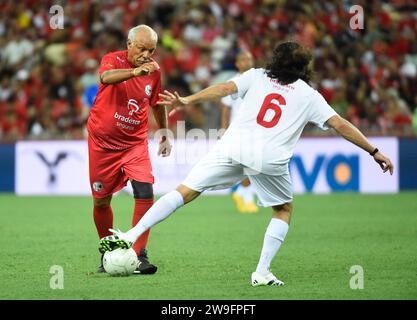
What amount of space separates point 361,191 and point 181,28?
6396 millimetres

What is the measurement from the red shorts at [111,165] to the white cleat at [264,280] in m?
1.67

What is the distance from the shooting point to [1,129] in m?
20.8

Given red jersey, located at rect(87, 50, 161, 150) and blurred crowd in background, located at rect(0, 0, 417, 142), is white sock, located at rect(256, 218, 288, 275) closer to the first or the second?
red jersey, located at rect(87, 50, 161, 150)

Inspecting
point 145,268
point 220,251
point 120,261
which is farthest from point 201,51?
point 120,261

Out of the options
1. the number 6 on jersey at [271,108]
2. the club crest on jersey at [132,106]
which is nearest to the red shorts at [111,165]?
the club crest on jersey at [132,106]

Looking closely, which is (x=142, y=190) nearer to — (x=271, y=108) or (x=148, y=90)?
(x=148, y=90)

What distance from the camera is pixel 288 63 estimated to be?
8.01 m

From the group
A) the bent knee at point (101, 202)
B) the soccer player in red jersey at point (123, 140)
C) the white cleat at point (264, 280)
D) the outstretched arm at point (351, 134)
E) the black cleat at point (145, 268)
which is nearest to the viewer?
the outstretched arm at point (351, 134)

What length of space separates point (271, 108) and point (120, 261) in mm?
1943

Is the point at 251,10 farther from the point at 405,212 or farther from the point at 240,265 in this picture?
the point at 240,265

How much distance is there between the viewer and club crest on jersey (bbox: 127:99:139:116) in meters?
9.09

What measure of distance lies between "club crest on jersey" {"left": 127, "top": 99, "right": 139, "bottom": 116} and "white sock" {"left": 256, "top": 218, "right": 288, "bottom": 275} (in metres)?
1.85

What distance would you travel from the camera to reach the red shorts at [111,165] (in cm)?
918

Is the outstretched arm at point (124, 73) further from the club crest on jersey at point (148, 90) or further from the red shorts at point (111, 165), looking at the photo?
the red shorts at point (111, 165)
